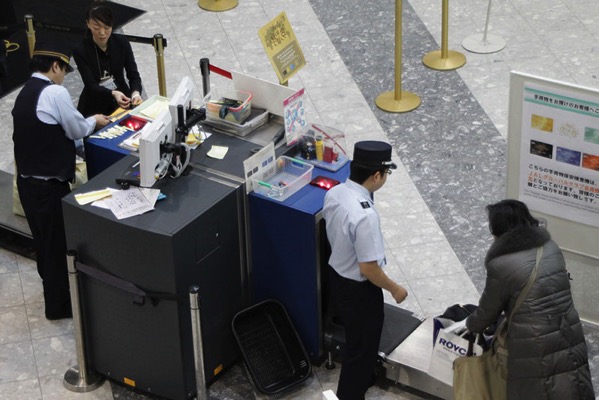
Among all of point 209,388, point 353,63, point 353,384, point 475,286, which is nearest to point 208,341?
point 209,388

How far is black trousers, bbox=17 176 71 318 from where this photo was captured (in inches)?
266

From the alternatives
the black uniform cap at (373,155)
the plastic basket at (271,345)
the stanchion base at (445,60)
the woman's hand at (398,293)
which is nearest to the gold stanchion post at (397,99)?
the stanchion base at (445,60)

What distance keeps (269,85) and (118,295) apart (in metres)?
1.64

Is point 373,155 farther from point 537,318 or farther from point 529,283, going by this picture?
point 537,318

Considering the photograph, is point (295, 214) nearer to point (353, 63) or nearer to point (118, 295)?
point (118, 295)

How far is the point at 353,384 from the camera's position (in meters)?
6.27

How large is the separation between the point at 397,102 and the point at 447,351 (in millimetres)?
3705

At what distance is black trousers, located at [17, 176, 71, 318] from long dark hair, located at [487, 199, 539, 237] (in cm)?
274

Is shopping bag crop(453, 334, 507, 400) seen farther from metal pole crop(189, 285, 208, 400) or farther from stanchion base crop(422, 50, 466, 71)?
stanchion base crop(422, 50, 466, 71)

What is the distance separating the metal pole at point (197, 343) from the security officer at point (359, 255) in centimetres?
75

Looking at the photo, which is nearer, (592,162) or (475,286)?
(592,162)

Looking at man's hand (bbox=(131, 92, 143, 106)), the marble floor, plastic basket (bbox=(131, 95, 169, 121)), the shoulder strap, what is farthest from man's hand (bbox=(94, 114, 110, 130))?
the shoulder strap

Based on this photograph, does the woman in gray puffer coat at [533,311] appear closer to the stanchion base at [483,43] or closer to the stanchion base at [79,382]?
the stanchion base at [79,382]

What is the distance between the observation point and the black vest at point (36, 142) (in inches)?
258
